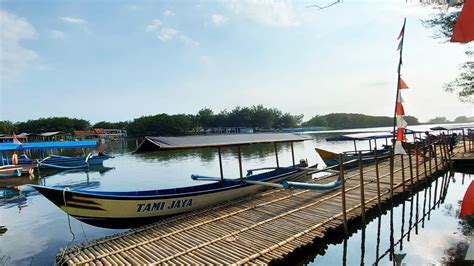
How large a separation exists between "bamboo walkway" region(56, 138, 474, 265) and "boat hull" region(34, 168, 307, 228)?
1.44 feet

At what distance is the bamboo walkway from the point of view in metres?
7.48

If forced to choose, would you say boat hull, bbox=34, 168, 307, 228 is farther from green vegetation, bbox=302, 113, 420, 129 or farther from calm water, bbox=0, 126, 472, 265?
green vegetation, bbox=302, 113, 420, 129

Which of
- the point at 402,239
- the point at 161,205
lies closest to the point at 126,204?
the point at 161,205

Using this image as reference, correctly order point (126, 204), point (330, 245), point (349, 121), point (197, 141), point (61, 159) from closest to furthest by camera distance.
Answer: point (330, 245)
point (126, 204)
point (197, 141)
point (61, 159)
point (349, 121)

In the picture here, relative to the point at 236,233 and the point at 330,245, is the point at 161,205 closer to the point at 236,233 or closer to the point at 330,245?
the point at 236,233

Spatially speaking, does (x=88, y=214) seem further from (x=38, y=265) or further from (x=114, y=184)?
(x=114, y=184)

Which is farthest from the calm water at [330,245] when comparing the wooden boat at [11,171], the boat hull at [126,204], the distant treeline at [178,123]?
the distant treeline at [178,123]

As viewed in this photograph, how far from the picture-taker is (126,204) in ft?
32.4

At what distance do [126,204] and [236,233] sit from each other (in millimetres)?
3828

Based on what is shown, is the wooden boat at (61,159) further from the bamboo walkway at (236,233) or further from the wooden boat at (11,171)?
the bamboo walkway at (236,233)

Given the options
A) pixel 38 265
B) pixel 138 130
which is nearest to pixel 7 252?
pixel 38 265

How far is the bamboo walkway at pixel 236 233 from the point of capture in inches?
295

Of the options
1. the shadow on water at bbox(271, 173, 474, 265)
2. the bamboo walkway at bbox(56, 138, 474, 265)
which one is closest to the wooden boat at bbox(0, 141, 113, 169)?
the bamboo walkway at bbox(56, 138, 474, 265)

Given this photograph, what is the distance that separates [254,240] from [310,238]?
1598 millimetres
